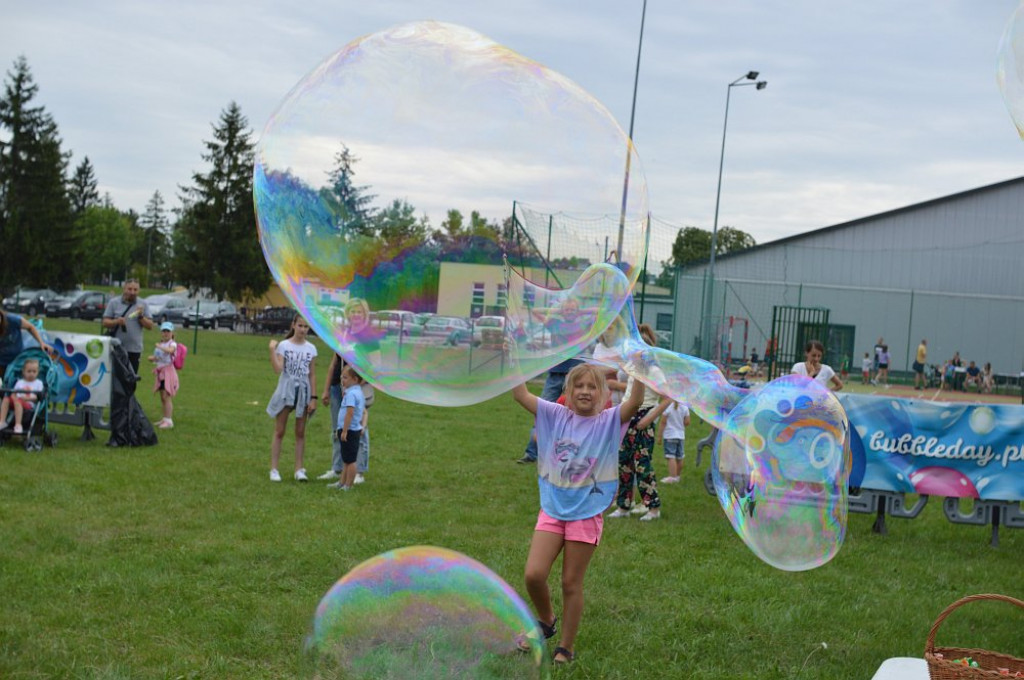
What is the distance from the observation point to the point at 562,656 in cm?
512

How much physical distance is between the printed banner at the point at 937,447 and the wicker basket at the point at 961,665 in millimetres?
4833

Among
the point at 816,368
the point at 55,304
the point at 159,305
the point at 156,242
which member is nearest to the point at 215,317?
the point at 159,305

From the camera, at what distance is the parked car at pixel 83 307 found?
4612cm

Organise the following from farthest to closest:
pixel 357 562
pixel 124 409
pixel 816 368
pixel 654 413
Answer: pixel 124 409 → pixel 816 368 → pixel 654 413 → pixel 357 562

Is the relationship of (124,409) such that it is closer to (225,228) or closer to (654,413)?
(654,413)

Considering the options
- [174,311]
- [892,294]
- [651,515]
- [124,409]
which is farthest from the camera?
[174,311]

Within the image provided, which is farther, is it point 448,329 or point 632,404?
point 632,404

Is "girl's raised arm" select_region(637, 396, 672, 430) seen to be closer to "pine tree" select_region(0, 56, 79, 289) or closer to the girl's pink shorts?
the girl's pink shorts

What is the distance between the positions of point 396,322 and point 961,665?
2513 mm

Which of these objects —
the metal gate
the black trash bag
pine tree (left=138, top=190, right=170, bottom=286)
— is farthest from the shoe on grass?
pine tree (left=138, top=190, right=170, bottom=286)

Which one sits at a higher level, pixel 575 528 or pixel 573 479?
pixel 573 479

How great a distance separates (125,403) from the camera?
11.6 metres

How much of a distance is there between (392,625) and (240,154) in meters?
60.5

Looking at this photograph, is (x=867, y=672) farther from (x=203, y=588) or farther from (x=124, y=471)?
(x=124, y=471)
